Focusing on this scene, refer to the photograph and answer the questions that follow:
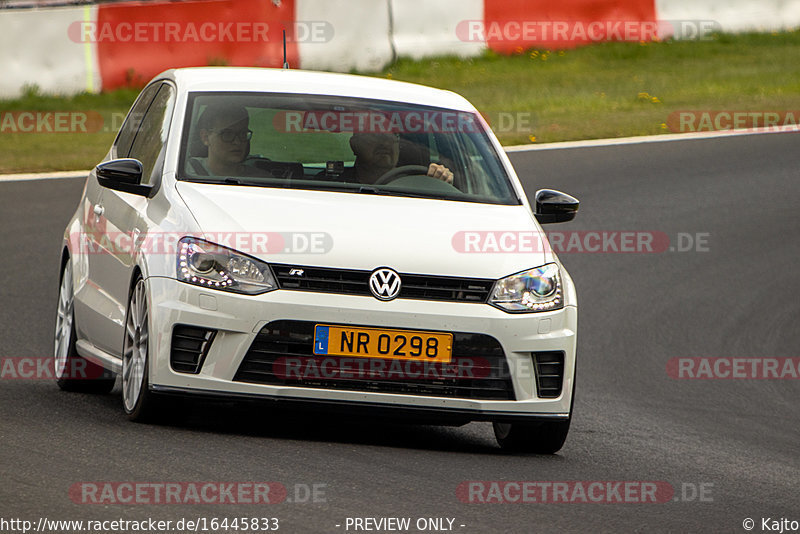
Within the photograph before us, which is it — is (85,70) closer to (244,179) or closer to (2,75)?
(2,75)

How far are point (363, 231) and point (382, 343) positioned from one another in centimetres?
52

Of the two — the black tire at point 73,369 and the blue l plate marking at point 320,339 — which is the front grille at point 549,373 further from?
the black tire at point 73,369

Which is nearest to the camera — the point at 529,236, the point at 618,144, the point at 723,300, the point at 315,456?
the point at 315,456

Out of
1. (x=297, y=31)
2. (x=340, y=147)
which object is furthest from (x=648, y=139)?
(x=340, y=147)

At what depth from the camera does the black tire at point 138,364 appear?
6676mm

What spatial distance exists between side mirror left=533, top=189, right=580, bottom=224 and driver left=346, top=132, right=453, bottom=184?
20.3 inches

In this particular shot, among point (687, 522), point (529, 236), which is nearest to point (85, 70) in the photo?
point (529, 236)

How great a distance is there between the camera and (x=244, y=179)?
7.29m

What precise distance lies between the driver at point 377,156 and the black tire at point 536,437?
4.37 feet

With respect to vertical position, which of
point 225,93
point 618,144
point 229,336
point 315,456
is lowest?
point 618,144

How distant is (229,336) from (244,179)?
42.7 inches

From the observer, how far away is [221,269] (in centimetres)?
652

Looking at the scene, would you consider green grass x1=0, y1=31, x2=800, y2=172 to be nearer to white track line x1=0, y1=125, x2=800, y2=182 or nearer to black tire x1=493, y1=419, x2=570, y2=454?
white track line x1=0, y1=125, x2=800, y2=182

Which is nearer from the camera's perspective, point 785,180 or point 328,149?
point 328,149
